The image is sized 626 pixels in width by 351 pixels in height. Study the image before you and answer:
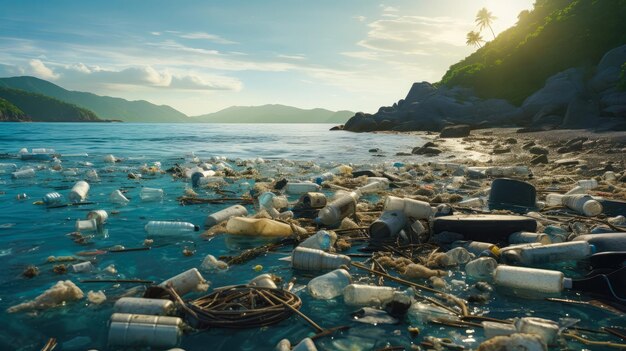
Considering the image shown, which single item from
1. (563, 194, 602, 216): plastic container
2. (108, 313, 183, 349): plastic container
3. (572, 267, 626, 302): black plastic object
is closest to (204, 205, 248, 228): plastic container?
(108, 313, 183, 349): plastic container

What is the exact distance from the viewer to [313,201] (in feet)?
23.4

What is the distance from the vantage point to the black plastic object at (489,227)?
5336 mm

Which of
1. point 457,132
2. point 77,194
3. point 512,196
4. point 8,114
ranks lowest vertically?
point 77,194

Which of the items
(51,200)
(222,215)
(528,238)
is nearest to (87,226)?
(222,215)

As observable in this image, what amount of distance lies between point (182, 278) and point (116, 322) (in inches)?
33.7

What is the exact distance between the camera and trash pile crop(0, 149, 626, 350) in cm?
312

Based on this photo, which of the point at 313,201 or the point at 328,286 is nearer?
the point at 328,286

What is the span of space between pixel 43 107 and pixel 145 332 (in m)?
185

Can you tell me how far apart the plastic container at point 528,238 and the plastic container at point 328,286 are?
8.18ft

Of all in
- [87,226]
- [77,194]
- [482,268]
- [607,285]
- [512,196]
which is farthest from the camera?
[77,194]

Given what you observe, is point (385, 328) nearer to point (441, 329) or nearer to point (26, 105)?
point (441, 329)

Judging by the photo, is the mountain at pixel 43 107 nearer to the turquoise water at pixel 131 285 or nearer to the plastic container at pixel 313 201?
the turquoise water at pixel 131 285

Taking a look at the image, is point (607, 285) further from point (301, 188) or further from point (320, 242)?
point (301, 188)

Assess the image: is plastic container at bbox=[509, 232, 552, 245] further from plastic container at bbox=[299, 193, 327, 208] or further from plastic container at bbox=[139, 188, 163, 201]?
plastic container at bbox=[139, 188, 163, 201]
